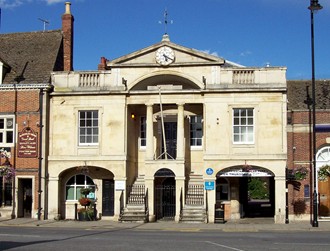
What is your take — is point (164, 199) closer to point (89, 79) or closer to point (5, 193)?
point (89, 79)

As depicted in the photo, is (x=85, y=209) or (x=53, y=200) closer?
(x=85, y=209)

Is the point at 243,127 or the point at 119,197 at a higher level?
the point at 243,127

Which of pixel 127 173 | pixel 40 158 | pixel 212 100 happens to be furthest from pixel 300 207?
pixel 40 158

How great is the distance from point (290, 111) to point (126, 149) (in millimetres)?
9518

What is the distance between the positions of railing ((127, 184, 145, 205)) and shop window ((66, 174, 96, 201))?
2.37 meters

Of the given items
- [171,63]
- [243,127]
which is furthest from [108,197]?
[243,127]

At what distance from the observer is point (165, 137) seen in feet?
115

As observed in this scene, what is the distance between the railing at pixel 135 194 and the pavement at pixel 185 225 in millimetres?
1577

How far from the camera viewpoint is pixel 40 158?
3312 centimetres

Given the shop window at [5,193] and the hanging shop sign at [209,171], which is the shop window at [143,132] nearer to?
the hanging shop sign at [209,171]

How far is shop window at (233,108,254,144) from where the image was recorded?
3228 cm

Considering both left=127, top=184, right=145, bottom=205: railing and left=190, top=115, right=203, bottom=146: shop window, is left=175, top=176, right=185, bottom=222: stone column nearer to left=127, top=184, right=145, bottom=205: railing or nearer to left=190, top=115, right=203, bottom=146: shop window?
left=127, top=184, right=145, bottom=205: railing

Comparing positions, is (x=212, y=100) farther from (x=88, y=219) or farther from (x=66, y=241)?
(x=66, y=241)

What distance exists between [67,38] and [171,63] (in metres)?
8.68
